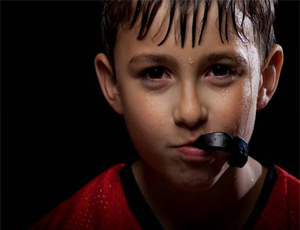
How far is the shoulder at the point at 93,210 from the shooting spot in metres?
1.58

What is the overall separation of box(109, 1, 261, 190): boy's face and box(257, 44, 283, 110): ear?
86 millimetres

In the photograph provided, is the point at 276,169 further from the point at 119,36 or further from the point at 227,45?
the point at 119,36

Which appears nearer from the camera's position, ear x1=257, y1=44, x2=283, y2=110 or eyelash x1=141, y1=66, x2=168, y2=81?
eyelash x1=141, y1=66, x2=168, y2=81

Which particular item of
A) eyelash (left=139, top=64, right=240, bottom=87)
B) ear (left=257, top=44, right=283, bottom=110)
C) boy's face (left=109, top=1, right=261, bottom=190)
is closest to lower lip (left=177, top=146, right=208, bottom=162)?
boy's face (left=109, top=1, right=261, bottom=190)

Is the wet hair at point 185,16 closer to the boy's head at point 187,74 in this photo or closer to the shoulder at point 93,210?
the boy's head at point 187,74

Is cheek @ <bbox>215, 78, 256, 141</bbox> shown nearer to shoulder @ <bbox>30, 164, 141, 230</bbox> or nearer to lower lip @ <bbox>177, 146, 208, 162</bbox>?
lower lip @ <bbox>177, 146, 208, 162</bbox>

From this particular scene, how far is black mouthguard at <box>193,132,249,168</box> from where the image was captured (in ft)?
4.15

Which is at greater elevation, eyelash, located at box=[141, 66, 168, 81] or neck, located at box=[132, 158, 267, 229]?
eyelash, located at box=[141, 66, 168, 81]

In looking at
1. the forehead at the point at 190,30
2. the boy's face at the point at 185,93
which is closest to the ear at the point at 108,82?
the boy's face at the point at 185,93

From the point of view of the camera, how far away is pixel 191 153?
130cm

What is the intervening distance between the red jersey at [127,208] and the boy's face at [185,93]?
26cm

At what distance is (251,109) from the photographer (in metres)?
1.38

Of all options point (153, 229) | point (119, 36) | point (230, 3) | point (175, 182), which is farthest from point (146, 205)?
point (230, 3)

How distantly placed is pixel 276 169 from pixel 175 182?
1.40 ft
